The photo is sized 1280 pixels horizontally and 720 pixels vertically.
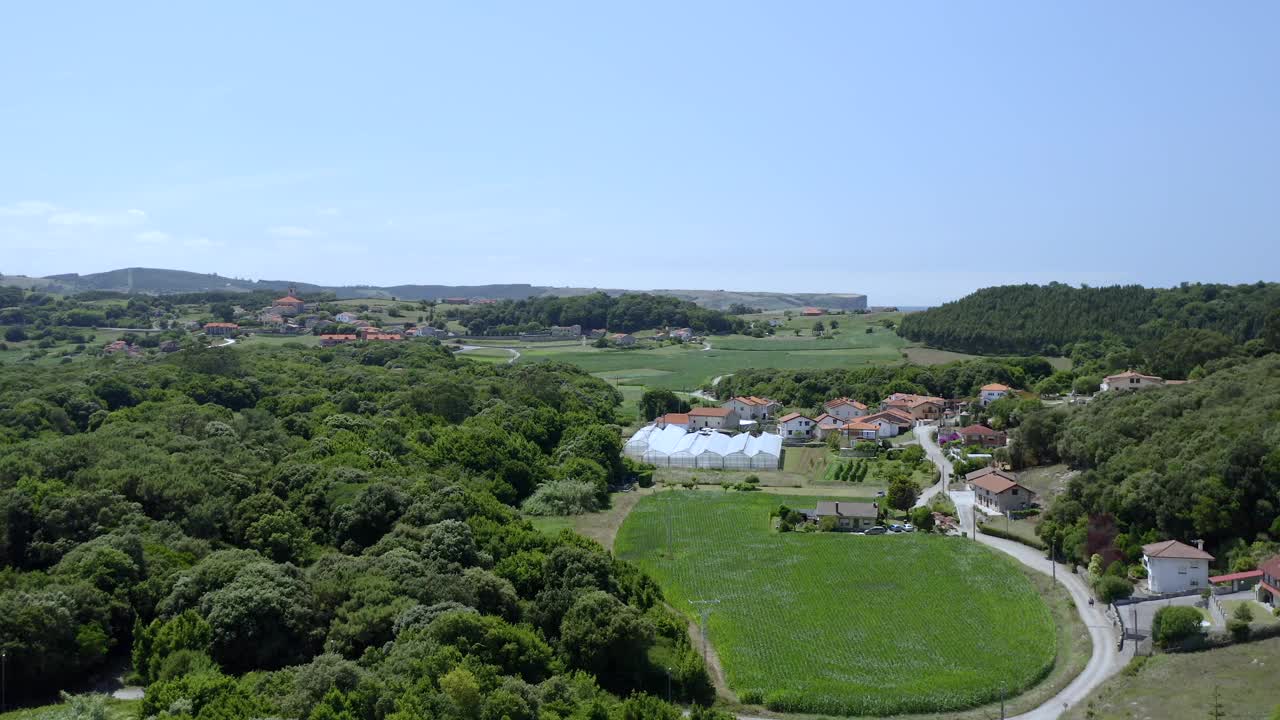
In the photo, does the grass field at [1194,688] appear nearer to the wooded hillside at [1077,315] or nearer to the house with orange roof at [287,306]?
the wooded hillside at [1077,315]

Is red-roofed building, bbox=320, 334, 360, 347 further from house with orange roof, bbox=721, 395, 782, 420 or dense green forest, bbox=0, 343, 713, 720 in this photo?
dense green forest, bbox=0, 343, 713, 720

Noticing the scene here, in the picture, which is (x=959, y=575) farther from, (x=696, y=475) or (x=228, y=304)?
(x=228, y=304)

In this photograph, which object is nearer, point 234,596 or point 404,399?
point 234,596

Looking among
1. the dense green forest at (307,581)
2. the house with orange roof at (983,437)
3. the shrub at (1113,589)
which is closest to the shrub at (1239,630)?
the shrub at (1113,589)

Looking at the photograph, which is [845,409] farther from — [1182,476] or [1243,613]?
[1243,613]

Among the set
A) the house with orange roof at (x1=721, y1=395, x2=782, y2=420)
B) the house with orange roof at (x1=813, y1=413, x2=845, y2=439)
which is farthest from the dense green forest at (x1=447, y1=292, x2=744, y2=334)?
the house with orange roof at (x1=813, y1=413, x2=845, y2=439)

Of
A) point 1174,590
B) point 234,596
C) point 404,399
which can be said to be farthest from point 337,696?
point 404,399

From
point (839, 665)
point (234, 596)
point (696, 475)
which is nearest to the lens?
point (234, 596)
